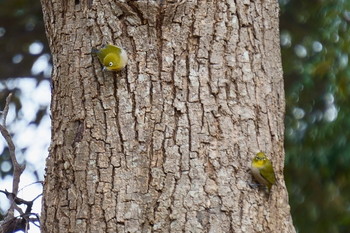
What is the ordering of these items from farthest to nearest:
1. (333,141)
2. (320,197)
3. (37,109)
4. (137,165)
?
(37,109) → (320,197) → (333,141) → (137,165)

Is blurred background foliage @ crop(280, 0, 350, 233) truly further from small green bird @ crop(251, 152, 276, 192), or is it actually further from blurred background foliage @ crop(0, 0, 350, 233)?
small green bird @ crop(251, 152, 276, 192)

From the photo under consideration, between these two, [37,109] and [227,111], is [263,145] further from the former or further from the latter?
[37,109]

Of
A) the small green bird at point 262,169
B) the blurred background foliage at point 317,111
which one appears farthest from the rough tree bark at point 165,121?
the blurred background foliage at point 317,111

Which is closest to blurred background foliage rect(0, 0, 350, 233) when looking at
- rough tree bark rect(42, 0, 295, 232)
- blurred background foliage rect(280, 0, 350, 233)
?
blurred background foliage rect(280, 0, 350, 233)

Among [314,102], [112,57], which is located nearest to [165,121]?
[112,57]

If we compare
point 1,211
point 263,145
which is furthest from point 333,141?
point 263,145

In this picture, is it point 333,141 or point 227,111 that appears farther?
point 333,141

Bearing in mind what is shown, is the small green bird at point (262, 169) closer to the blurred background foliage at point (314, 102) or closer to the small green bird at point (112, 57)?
the small green bird at point (112, 57)

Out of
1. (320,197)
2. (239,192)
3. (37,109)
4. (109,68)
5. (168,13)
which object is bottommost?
(239,192)
